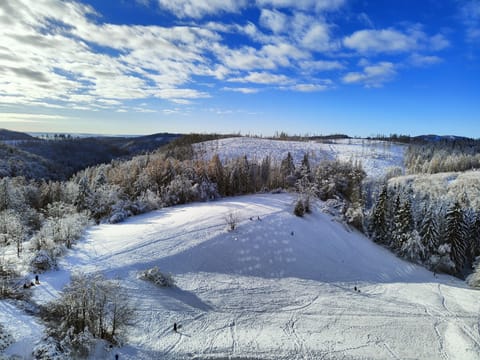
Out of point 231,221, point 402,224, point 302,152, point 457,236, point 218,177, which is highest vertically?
point 302,152

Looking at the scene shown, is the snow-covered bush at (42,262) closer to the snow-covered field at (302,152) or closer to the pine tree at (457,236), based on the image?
the pine tree at (457,236)

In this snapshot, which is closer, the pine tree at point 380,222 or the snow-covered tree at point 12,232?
the snow-covered tree at point 12,232

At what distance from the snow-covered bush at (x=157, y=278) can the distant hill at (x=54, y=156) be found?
62393 millimetres

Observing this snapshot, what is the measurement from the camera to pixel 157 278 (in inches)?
525

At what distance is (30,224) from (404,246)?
32.5m

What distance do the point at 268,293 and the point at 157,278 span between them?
5665 mm

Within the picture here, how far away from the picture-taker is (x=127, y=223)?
21.7 m

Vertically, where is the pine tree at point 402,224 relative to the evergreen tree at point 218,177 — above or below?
below

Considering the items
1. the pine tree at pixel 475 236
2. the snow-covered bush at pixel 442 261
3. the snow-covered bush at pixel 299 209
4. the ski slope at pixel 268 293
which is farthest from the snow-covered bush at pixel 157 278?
the pine tree at pixel 475 236

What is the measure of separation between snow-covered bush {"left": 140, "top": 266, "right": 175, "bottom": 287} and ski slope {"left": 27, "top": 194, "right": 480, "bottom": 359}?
27 centimetres

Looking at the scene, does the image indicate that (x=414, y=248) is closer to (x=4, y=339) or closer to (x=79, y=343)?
(x=79, y=343)

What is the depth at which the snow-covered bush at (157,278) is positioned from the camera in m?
13.3

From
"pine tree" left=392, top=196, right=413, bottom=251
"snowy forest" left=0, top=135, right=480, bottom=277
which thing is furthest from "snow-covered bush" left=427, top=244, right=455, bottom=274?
"pine tree" left=392, top=196, right=413, bottom=251

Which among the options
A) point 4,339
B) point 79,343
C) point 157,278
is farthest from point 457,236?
point 4,339
